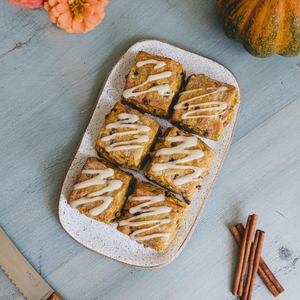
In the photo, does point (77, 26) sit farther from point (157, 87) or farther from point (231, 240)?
point (231, 240)

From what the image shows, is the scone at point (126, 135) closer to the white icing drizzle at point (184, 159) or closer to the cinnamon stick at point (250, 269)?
the white icing drizzle at point (184, 159)

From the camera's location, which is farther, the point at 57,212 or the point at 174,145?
the point at 57,212

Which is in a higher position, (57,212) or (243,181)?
(57,212)

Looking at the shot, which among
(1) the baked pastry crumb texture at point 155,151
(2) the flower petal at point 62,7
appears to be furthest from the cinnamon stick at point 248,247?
(2) the flower petal at point 62,7

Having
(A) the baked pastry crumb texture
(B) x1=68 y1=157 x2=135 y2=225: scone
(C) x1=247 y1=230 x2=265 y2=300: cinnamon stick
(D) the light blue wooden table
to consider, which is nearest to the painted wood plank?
(D) the light blue wooden table

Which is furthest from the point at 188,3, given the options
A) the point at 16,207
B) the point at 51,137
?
the point at 16,207

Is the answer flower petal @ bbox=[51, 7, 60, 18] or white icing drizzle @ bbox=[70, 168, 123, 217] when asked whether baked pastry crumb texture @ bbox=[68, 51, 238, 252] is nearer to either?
white icing drizzle @ bbox=[70, 168, 123, 217]

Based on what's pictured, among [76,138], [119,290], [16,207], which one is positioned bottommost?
[119,290]

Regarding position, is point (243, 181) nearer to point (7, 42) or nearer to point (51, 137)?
point (51, 137)
